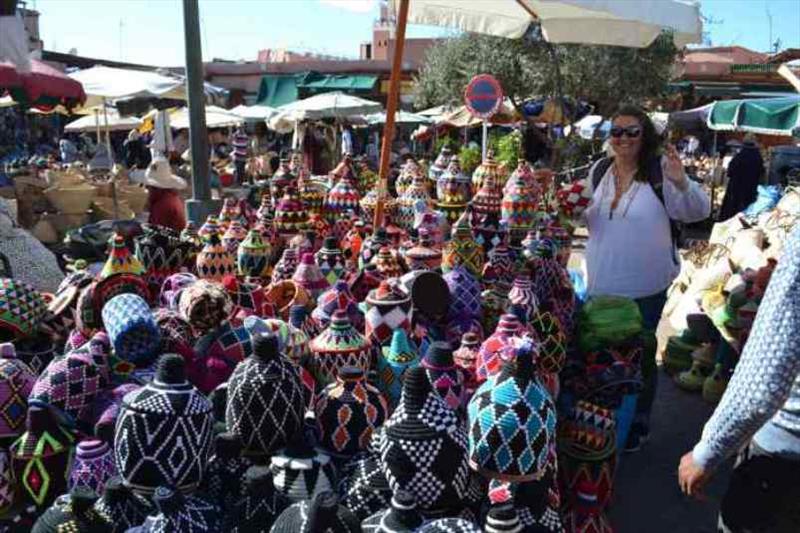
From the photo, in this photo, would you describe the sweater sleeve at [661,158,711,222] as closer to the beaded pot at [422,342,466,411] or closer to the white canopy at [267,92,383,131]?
the beaded pot at [422,342,466,411]

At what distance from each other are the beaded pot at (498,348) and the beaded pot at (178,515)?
3.23 ft

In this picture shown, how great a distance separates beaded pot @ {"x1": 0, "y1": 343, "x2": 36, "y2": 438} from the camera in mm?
2156

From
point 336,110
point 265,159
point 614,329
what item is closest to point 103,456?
point 614,329

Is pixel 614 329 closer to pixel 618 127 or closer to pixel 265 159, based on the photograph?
pixel 618 127

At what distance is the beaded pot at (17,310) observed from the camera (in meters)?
2.50

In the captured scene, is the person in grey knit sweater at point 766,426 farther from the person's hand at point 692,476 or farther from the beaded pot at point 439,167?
the beaded pot at point 439,167

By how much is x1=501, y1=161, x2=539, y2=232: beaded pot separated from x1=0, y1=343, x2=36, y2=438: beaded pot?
262 centimetres

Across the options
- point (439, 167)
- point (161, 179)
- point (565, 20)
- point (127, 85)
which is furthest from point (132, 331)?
point (127, 85)

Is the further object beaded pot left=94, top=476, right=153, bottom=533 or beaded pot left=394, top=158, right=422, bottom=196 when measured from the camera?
beaded pot left=394, top=158, right=422, bottom=196

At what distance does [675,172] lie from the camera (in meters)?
3.23

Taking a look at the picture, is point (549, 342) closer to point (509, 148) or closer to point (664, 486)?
point (664, 486)

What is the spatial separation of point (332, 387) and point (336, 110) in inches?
493

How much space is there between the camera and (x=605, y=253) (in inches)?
136

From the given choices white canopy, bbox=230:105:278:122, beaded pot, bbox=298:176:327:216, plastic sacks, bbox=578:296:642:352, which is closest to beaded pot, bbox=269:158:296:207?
beaded pot, bbox=298:176:327:216
